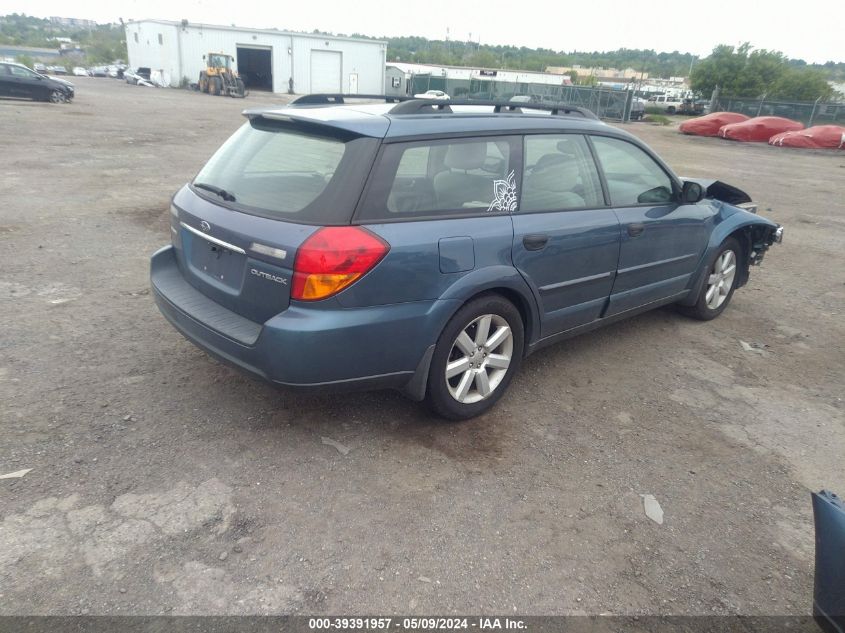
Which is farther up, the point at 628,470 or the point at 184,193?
the point at 184,193

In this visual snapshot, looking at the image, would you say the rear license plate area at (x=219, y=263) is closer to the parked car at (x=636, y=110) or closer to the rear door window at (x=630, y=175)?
the rear door window at (x=630, y=175)

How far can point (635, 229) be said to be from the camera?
4.24 metres

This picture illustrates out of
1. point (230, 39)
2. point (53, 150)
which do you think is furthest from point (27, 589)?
point (230, 39)

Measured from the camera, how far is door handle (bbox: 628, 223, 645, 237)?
166 inches

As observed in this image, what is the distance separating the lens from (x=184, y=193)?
12.3 ft

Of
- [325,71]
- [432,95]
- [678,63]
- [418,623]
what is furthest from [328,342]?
[678,63]

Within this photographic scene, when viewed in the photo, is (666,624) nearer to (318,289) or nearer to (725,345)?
(318,289)

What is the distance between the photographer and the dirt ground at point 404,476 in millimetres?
2463

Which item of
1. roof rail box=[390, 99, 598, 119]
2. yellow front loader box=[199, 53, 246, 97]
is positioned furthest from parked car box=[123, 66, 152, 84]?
roof rail box=[390, 99, 598, 119]

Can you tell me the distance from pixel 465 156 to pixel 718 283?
10.4 feet

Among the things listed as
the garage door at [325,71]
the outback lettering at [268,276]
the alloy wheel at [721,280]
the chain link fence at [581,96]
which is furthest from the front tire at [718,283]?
the garage door at [325,71]

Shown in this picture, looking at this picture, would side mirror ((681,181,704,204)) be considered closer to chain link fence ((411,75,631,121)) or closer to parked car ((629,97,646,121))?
chain link fence ((411,75,631,121))

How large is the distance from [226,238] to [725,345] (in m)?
4.06

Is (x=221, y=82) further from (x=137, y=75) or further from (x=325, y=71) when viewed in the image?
(x=137, y=75)
